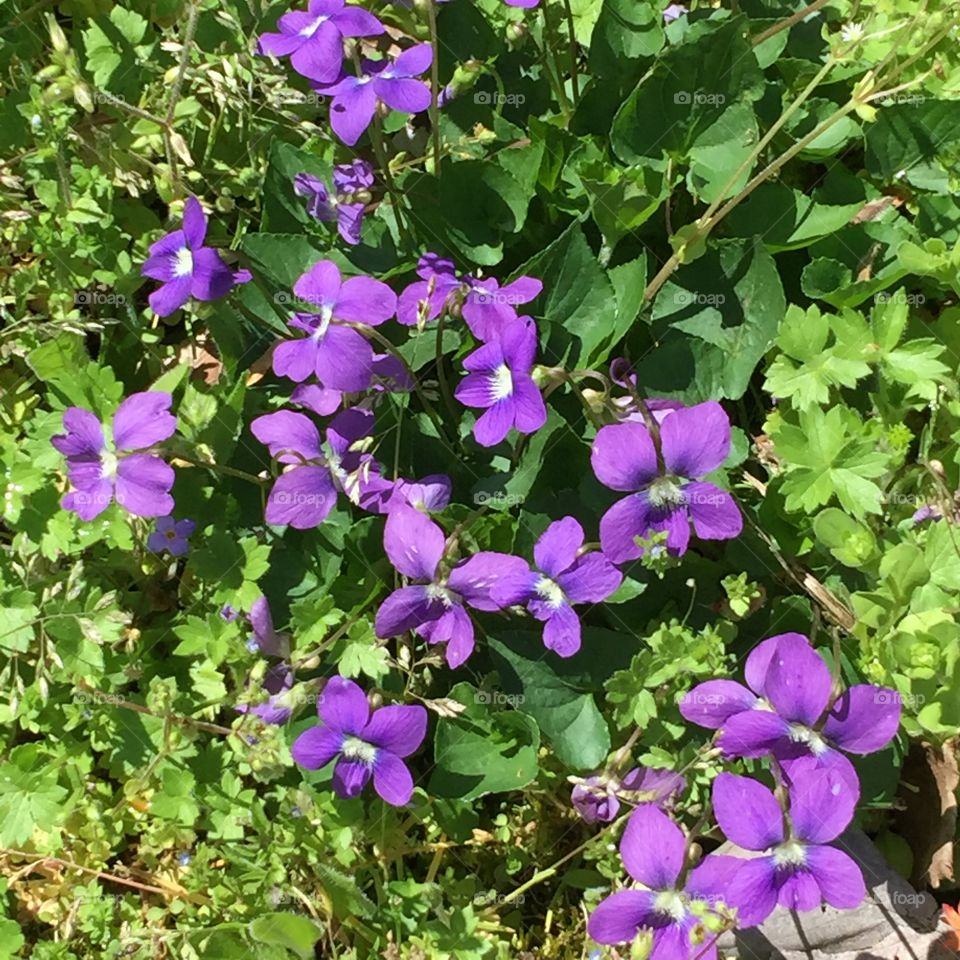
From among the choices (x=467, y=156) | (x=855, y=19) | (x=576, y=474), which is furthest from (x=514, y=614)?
(x=855, y=19)

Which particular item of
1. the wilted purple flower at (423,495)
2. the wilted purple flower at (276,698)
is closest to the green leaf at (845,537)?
the wilted purple flower at (423,495)

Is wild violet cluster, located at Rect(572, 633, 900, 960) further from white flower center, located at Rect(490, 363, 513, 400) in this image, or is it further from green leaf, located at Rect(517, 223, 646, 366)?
green leaf, located at Rect(517, 223, 646, 366)

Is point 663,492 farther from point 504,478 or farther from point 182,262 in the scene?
point 182,262

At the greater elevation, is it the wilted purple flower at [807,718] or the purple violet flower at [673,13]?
the purple violet flower at [673,13]

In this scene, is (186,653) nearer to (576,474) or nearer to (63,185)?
(576,474)

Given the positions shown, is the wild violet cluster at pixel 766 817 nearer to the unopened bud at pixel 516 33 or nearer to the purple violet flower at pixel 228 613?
the purple violet flower at pixel 228 613

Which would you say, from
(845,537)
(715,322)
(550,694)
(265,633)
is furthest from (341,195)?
(845,537)

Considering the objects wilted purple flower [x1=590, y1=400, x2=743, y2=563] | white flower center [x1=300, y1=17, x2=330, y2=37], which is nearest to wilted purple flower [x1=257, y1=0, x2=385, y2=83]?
white flower center [x1=300, y1=17, x2=330, y2=37]

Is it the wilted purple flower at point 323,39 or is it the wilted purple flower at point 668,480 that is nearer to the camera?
the wilted purple flower at point 668,480
